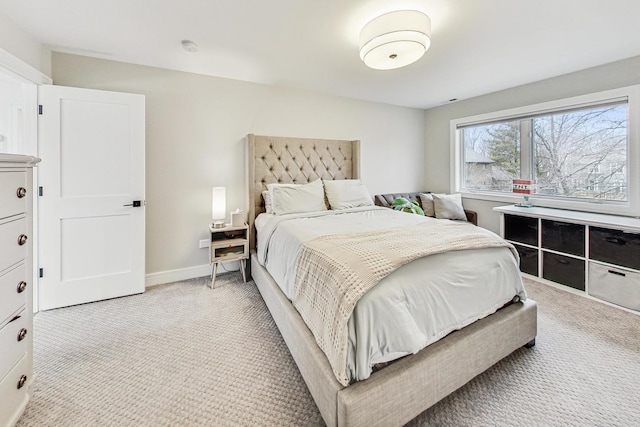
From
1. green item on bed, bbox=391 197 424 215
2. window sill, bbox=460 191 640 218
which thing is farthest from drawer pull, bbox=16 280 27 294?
window sill, bbox=460 191 640 218

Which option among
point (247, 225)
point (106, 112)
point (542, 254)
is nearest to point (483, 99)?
point (542, 254)

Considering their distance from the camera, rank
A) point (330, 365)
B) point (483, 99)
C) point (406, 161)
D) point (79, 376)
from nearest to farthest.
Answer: point (330, 365), point (79, 376), point (483, 99), point (406, 161)

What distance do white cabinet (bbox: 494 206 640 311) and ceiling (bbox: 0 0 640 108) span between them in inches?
62.7

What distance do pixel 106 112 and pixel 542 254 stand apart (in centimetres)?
473

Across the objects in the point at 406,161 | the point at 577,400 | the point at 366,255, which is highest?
the point at 406,161

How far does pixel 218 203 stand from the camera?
3.05 meters

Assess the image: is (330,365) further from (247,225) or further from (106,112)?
(106,112)

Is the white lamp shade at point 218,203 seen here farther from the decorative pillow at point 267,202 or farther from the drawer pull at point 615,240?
the drawer pull at point 615,240

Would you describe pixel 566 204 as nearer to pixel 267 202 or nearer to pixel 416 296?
pixel 416 296

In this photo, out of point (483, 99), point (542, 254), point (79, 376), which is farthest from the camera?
point (483, 99)

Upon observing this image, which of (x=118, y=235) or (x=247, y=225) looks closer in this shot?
(x=118, y=235)

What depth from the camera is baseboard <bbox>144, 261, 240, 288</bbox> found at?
3006mm

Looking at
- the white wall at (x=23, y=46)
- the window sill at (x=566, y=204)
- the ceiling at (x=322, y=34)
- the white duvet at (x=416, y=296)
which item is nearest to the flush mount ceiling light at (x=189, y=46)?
the ceiling at (x=322, y=34)

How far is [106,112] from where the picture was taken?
2568 millimetres
